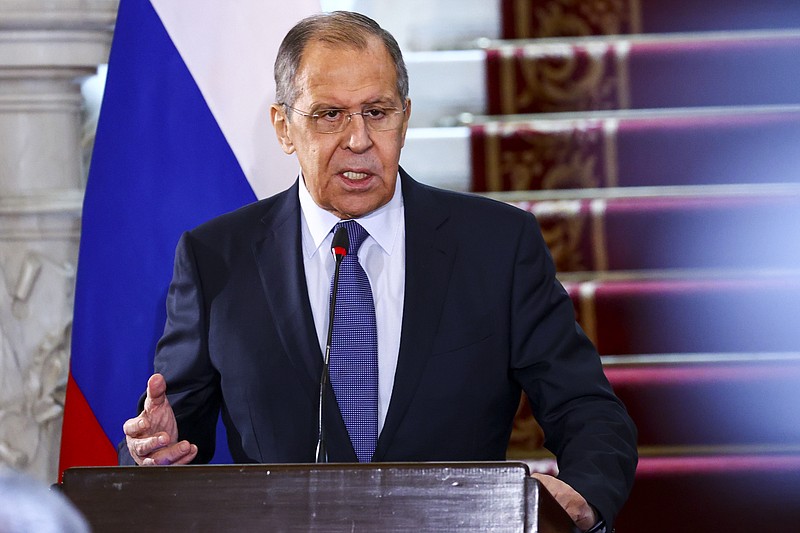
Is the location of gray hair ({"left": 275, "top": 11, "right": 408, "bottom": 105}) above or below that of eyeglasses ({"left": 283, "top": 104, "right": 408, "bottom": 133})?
above

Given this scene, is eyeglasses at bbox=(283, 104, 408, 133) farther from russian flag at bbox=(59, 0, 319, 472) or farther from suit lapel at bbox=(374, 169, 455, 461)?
russian flag at bbox=(59, 0, 319, 472)

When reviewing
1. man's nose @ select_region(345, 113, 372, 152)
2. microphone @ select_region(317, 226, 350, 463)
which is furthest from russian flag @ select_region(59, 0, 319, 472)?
microphone @ select_region(317, 226, 350, 463)

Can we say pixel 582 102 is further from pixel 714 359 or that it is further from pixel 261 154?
pixel 261 154

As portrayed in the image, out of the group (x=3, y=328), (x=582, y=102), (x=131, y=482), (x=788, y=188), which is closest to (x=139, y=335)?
(x=3, y=328)

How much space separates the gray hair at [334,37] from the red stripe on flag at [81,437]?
93 centimetres

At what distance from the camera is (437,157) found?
3.36m

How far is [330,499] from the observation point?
1182mm

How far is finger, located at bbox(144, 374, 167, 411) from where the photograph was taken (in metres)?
1.56

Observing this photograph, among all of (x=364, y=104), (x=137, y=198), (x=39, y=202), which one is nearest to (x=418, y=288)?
(x=364, y=104)

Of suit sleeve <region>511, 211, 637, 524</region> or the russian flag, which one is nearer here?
suit sleeve <region>511, 211, 637, 524</region>

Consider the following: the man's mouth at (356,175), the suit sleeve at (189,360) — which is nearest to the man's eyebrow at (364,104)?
the man's mouth at (356,175)

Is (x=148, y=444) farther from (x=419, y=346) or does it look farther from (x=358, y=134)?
(x=358, y=134)

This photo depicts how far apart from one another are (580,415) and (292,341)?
1.53ft

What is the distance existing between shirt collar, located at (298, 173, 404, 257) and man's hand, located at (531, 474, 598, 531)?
59 centimetres
